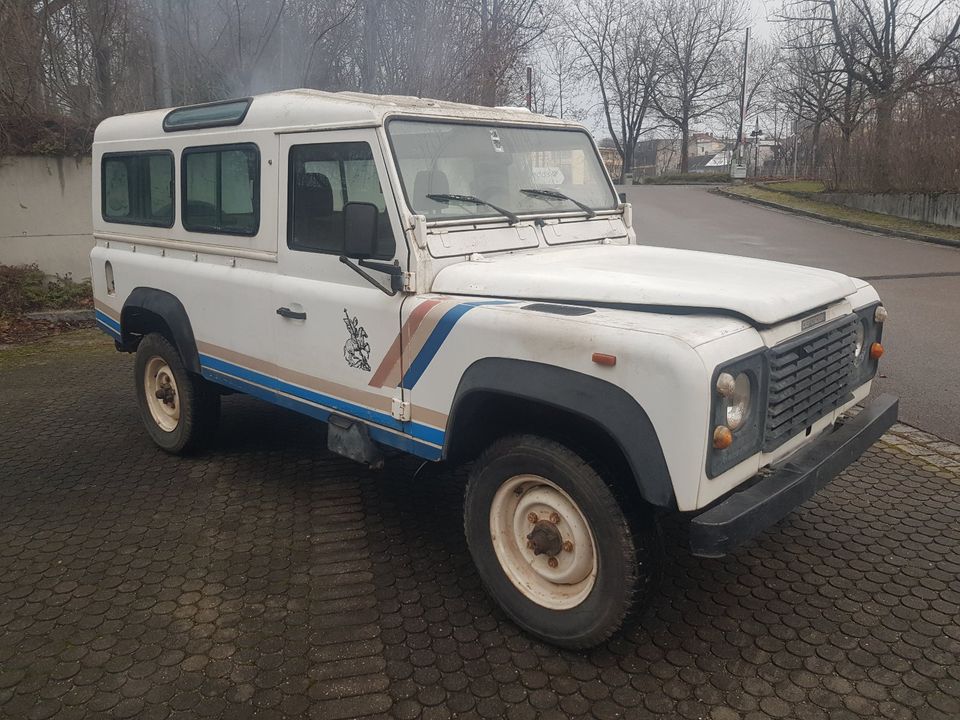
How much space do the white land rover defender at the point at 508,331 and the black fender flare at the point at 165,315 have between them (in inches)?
0.7

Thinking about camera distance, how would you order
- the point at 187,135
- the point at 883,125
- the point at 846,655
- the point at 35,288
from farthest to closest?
1. the point at 883,125
2. the point at 35,288
3. the point at 187,135
4. the point at 846,655

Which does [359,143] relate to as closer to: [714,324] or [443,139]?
[443,139]

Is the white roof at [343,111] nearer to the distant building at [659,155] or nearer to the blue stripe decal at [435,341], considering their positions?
the blue stripe decal at [435,341]

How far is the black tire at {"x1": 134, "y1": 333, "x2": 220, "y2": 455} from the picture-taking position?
5234 millimetres

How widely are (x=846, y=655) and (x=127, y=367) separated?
7.15m

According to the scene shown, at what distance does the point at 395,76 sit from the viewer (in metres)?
11.9

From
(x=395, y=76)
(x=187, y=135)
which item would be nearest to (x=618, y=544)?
(x=187, y=135)

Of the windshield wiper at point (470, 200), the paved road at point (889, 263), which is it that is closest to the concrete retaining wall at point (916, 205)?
the paved road at point (889, 263)

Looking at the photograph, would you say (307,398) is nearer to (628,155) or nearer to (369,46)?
(369,46)

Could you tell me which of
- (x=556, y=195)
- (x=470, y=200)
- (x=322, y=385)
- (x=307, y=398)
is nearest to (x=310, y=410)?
(x=307, y=398)

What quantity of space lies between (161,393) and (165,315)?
0.66 meters

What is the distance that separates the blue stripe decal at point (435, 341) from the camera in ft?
11.2

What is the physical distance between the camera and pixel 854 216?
A: 19.4m

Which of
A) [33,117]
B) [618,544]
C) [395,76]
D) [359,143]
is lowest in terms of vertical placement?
[618,544]
